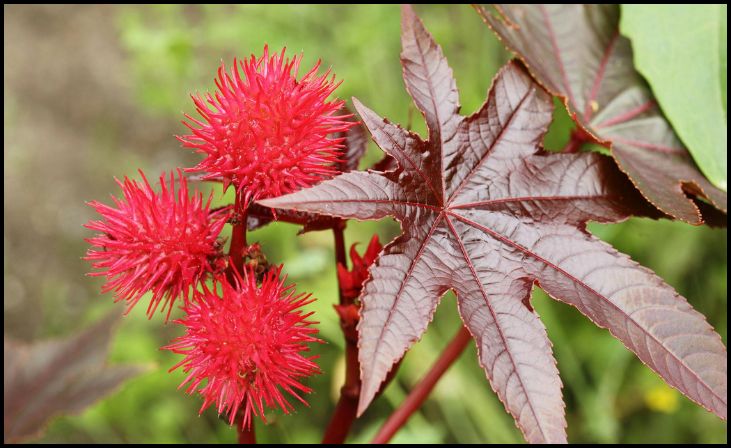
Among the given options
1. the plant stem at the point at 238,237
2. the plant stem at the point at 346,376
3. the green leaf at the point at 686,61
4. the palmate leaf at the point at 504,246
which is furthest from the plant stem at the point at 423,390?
the green leaf at the point at 686,61

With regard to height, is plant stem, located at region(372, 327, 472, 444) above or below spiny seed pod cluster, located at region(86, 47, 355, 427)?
below

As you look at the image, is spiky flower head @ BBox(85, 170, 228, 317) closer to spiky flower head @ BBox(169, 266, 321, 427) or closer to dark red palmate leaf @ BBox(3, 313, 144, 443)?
spiky flower head @ BBox(169, 266, 321, 427)

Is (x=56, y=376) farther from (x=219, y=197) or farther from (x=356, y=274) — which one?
(x=219, y=197)

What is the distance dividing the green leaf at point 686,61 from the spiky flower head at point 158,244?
0.84 metres

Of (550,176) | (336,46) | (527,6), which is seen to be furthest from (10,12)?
(550,176)

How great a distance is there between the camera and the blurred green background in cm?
225

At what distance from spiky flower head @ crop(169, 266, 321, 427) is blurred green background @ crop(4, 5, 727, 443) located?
→ 72 cm

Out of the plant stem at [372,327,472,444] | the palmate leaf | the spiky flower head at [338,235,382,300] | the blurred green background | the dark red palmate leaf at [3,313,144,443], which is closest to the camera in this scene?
the palmate leaf

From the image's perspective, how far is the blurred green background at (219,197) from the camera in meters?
2.25

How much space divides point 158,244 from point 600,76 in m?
0.88

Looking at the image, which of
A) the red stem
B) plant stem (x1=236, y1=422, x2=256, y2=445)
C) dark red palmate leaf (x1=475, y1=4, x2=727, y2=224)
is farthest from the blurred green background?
the red stem

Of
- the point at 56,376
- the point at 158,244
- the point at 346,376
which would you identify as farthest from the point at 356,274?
the point at 56,376

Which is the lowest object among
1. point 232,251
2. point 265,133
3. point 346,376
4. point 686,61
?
point 346,376

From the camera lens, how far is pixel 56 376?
1503 mm
